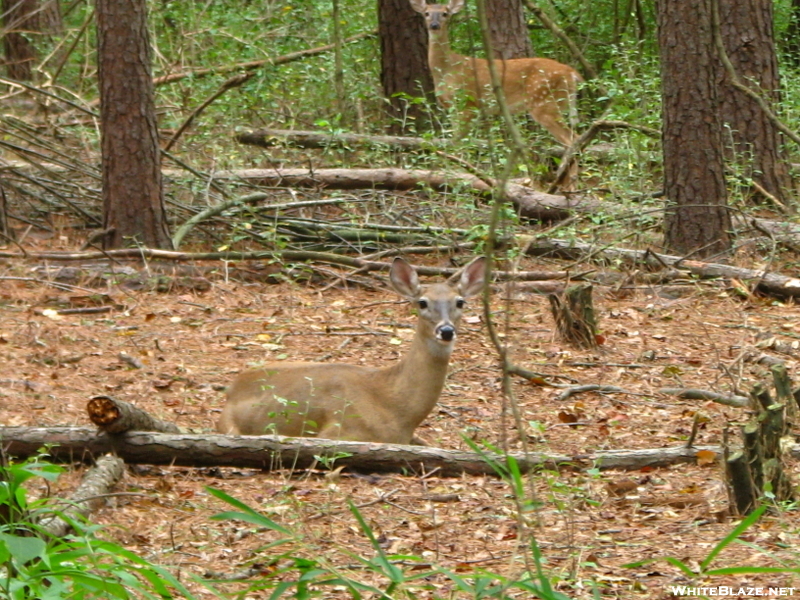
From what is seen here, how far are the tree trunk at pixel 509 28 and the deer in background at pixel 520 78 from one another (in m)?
0.29

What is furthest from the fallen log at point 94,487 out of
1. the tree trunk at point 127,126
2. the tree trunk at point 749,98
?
the tree trunk at point 749,98

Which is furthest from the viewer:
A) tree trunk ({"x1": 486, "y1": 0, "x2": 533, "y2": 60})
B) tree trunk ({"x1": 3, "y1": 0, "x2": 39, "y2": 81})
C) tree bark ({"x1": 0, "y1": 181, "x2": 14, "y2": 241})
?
tree trunk ({"x1": 3, "y1": 0, "x2": 39, "y2": 81})

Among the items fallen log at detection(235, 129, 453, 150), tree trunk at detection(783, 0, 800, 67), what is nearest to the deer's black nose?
fallen log at detection(235, 129, 453, 150)

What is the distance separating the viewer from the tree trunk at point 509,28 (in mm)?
14250

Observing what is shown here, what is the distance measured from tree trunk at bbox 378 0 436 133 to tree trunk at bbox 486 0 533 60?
1.01 meters

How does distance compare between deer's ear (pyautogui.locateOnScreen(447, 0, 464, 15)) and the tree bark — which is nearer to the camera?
the tree bark

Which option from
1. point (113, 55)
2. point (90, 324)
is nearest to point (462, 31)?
point (113, 55)

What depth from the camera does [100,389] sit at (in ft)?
23.1

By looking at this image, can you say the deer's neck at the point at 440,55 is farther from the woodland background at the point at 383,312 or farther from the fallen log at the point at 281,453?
the fallen log at the point at 281,453

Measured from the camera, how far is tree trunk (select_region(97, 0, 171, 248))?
969cm

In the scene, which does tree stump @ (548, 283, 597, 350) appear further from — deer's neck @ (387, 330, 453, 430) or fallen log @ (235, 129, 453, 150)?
fallen log @ (235, 129, 453, 150)

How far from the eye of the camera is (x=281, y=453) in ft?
17.7

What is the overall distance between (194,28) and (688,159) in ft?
25.3

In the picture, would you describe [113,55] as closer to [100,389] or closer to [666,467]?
[100,389]
